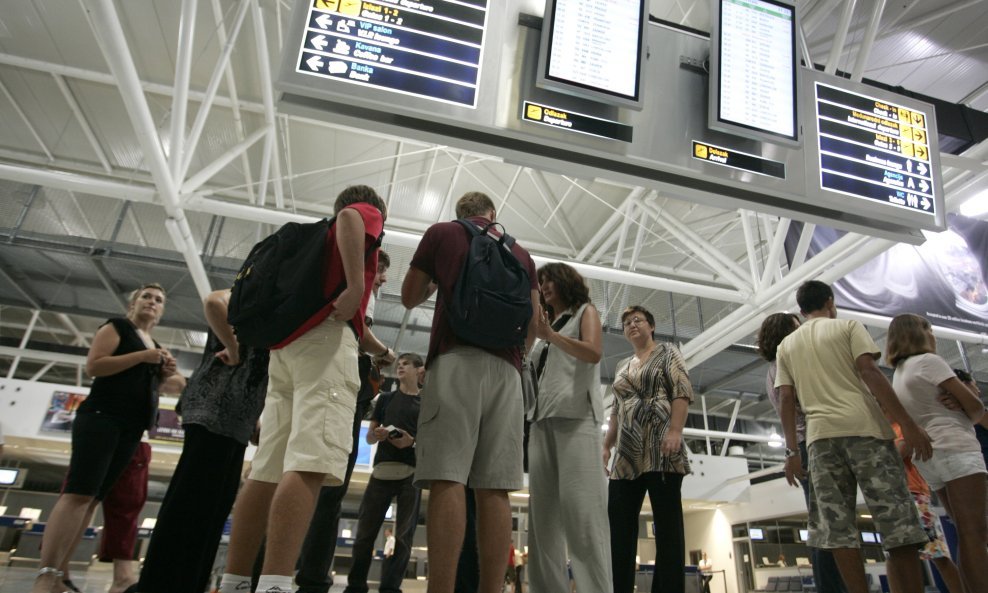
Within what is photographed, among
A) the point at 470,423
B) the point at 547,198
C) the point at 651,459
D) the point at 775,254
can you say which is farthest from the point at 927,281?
the point at 470,423

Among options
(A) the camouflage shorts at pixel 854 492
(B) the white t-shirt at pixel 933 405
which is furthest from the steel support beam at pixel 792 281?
(A) the camouflage shorts at pixel 854 492

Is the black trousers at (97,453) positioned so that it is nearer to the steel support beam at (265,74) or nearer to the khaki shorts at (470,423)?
the khaki shorts at (470,423)

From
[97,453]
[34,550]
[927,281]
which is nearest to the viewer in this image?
[97,453]

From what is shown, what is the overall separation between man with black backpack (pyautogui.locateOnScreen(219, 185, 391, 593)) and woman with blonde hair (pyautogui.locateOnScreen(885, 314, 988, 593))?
128 inches

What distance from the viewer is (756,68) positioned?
441 centimetres

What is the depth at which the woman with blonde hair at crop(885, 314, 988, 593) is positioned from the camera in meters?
3.18

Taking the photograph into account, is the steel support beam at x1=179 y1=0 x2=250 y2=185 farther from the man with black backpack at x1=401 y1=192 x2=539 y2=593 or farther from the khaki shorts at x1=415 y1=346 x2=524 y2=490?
the khaki shorts at x1=415 y1=346 x2=524 y2=490

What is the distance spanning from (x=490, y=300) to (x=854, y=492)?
2.23 meters

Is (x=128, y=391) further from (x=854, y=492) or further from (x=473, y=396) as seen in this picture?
(x=854, y=492)

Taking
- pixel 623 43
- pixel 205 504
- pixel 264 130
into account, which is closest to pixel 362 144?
pixel 264 130

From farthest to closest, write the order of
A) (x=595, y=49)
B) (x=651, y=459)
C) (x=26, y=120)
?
(x=26, y=120) < (x=595, y=49) < (x=651, y=459)

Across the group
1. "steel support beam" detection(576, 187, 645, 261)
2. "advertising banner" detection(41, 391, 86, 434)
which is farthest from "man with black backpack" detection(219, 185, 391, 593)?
"advertising banner" detection(41, 391, 86, 434)

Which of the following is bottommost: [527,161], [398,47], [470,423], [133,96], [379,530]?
[379,530]

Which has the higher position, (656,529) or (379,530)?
(656,529)
